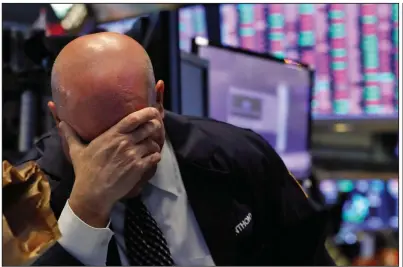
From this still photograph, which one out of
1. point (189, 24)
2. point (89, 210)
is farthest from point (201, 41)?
point (89, 210)

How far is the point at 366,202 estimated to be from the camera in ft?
3.53

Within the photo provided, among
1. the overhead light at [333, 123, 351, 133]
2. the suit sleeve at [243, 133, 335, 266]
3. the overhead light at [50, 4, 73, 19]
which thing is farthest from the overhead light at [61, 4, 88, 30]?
the overhead light at [333, 123, 351, 133]

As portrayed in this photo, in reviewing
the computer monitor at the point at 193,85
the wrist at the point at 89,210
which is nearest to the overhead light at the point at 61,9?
the computer monitor at the point at 193,85

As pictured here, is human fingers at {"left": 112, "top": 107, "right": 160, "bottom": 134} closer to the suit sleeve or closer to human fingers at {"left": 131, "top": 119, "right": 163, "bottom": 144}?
human fingers at {"left": 131, "top": 119, "right": 163, "bottom": 144}

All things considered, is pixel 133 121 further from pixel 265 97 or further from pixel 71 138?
pixel 265 97

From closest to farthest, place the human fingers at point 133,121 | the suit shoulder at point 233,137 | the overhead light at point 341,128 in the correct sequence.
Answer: the human fingers at point 133,121 → the suit shoulder at point 233,137 → the overhead light at point 341,128

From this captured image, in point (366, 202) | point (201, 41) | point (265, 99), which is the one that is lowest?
point (366, 202)

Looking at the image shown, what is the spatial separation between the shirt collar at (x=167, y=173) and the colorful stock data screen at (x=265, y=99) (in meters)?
0.12

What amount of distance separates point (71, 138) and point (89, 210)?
0.12 meters

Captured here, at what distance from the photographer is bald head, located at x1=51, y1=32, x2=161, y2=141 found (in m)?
0.83

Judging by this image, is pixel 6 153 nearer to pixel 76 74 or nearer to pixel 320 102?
pixel 76 74

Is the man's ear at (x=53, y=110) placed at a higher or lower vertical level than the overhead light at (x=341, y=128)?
higher

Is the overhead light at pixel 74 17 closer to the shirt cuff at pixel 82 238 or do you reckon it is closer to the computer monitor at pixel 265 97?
the computer monitor at pixel 265 97

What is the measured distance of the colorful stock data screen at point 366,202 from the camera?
3.38 feet
